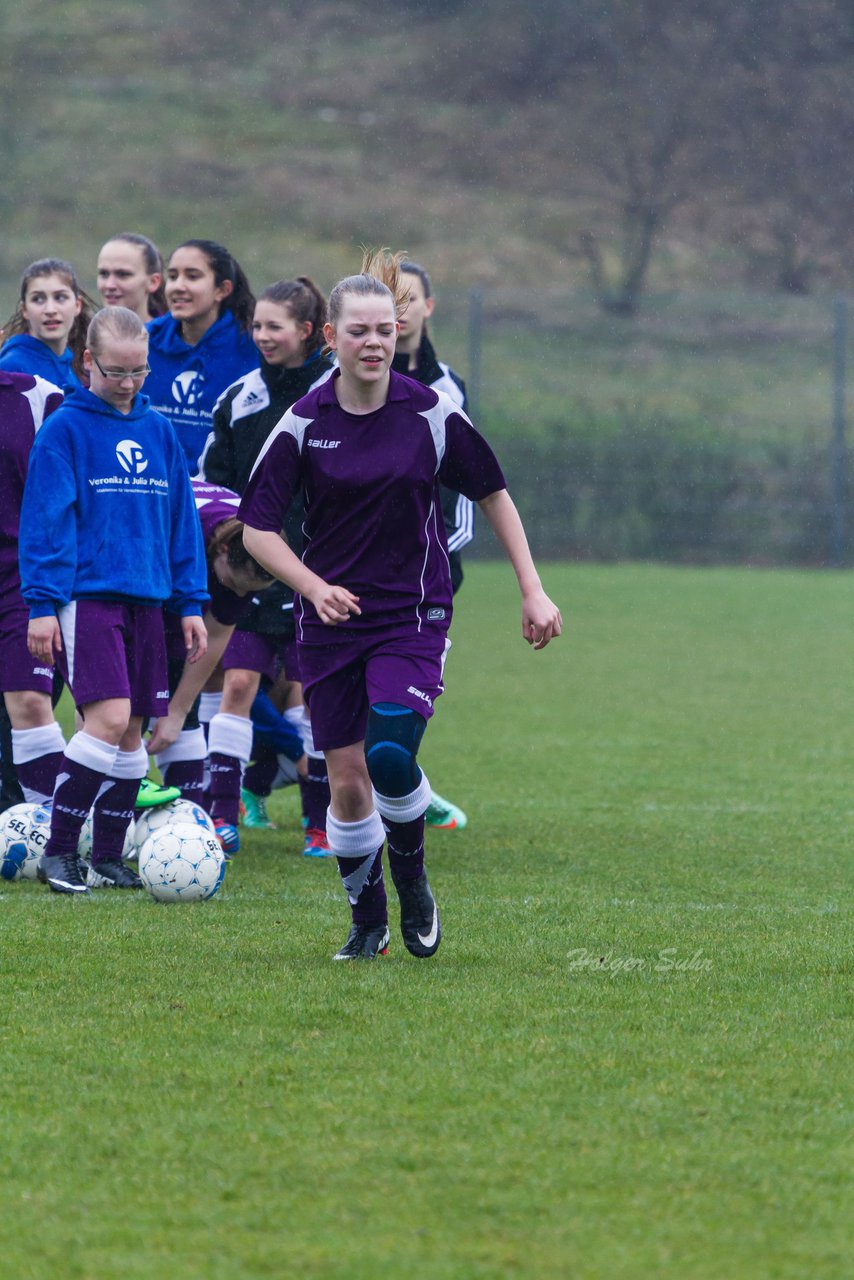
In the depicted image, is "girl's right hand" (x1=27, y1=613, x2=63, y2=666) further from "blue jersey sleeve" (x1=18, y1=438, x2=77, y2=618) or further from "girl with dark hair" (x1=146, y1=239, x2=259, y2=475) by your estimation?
"girl with dark hair" (x1=146, y1=239, x2=259, y2=475)

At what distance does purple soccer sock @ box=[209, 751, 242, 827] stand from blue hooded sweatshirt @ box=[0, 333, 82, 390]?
1495mm

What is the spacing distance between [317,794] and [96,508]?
1.69 metres

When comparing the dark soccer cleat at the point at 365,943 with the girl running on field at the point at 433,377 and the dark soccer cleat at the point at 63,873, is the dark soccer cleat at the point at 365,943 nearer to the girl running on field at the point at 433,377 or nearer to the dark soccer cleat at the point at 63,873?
the dark soccer cleat at the point at 63,873

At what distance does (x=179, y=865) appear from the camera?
580 cm

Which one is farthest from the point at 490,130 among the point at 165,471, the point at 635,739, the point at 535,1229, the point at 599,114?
the point at 535,1229

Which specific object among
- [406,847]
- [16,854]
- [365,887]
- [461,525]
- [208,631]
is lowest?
[16,854]

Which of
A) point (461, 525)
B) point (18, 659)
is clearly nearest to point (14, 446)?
point (18, 659)

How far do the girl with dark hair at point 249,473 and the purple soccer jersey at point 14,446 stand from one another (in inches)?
27.5

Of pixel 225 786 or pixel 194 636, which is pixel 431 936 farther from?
pixel 225 786

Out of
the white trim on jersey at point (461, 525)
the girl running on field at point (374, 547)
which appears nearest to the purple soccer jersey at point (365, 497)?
the girl running on field at point (374, 547)

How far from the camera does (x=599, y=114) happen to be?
173 ft

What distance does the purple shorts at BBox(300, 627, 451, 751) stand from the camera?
4.76m

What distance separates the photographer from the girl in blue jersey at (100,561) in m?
5.82

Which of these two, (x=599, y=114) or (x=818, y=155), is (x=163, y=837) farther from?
(x=599, y=114)
